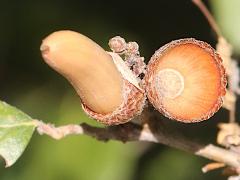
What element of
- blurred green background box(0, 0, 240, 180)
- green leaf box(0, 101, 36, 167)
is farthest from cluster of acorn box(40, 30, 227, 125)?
blurred green background box(0, 0, 240, 180)

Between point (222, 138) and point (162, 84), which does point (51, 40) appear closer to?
point (162, 84)

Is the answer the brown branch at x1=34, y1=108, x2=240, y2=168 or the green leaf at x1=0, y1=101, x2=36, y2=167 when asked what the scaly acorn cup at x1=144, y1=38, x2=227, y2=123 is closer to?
the brown branch at x1=34, y1=108, x2=240, y2=168

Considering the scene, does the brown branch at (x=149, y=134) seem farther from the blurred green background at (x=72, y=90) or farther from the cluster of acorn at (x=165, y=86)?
the blurred green background at (x=72, y=90)

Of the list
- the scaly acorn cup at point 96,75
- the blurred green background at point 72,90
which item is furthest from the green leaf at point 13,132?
the blurred green background at point 72,90

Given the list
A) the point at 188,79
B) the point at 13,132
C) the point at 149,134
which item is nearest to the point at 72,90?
the point at 13,132

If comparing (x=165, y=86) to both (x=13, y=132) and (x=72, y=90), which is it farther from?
(x=72, y=90)
